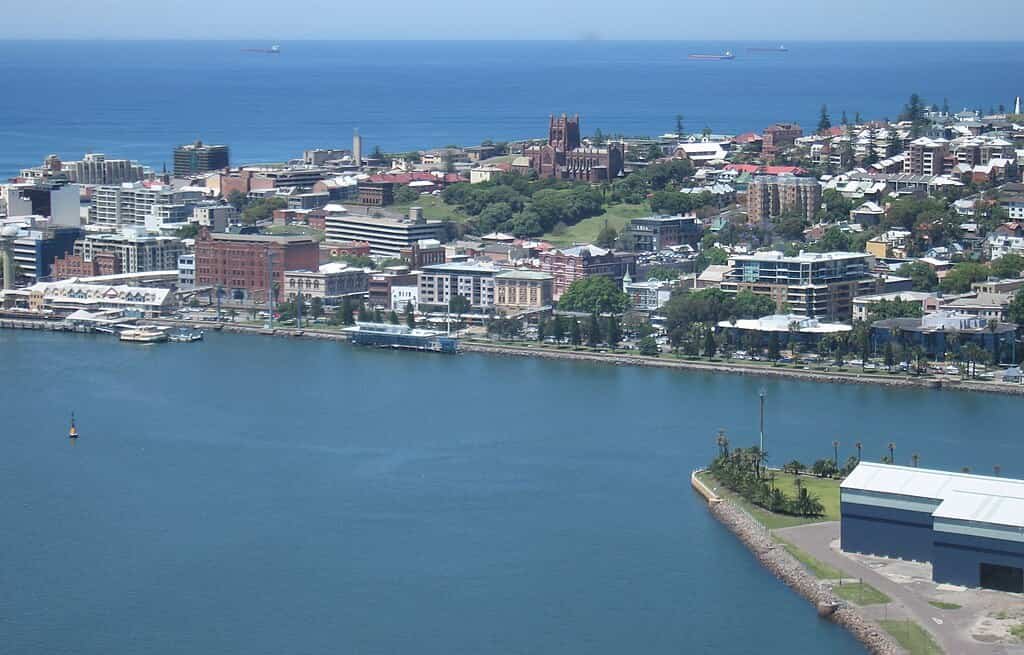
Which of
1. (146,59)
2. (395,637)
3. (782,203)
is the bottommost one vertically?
(395,637)

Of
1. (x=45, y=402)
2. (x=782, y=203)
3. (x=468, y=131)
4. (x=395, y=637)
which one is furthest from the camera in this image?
(x=468, y=131)

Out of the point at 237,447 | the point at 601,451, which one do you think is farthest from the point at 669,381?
the point at 237,447

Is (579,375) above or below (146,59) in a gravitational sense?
below

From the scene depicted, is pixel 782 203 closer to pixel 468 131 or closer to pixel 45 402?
pixel 45 402

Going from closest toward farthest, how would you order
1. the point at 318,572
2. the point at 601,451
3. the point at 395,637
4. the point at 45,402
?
the point at 395,637 < the point at 318,572 < the point at 601,451 < the point at 45,402

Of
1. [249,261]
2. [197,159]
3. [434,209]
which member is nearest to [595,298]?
[249,261]
